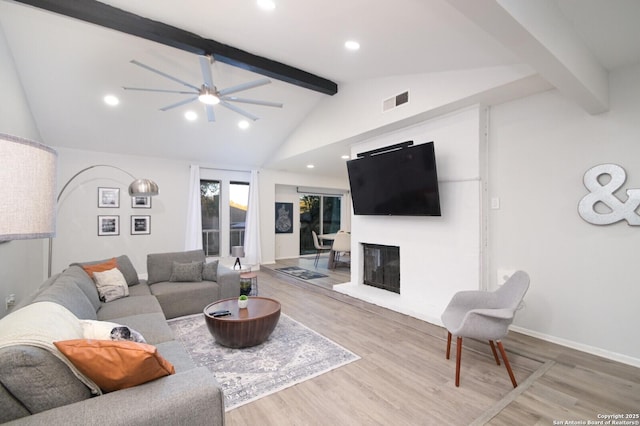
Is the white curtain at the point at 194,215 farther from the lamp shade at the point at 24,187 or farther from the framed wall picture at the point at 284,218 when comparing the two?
the lamp shade at the point at 24,187

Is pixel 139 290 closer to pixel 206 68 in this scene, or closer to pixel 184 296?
pixel 184 296

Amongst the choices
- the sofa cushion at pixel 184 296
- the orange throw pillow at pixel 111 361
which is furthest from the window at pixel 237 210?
the orange throw pillow at pixel 111 361

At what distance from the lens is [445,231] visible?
3.81 meters

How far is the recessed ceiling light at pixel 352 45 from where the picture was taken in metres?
3.19

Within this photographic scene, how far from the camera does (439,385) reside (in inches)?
94.0

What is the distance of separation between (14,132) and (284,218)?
5804mm

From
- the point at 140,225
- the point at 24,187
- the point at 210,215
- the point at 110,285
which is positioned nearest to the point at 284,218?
the point at 210,215

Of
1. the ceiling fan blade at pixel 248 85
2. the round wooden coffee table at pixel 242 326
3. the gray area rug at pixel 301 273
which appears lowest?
the gray area rug at pixel 301 273

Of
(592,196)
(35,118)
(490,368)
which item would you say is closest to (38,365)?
(490,368)

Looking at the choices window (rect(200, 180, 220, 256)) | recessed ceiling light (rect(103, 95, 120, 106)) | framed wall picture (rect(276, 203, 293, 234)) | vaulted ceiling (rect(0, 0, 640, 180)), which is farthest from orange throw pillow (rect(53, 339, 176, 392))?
framed wall picture (rect(276, 203, 293, 234))

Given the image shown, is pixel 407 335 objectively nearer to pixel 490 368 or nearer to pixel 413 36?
pixel 490 368

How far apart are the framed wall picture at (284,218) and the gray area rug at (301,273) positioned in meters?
1.75

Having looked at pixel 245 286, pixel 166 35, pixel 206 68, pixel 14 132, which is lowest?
pixel 245 286

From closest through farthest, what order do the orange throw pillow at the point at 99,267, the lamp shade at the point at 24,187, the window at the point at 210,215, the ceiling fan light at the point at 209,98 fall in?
1. the lamp shade at the point at 24,187
2. the ceiling fan light at the point at 209,98
3. the orange throw pillow at the point at 99,267
4. the window at the point at 210,215
